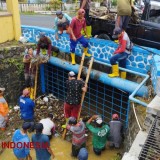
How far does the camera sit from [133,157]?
118 inches

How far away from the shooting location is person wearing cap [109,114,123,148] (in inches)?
229

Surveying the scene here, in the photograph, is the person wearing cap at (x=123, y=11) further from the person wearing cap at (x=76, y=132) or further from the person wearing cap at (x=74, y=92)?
the person wearing cap at (x=76, y=132)

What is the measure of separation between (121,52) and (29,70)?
322 cm

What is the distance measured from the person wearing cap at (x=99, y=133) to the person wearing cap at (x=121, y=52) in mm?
1270

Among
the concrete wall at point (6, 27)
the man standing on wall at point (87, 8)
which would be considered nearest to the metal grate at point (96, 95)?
the man standing on wall at point (87, 8)

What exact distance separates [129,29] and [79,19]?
5.31 feet

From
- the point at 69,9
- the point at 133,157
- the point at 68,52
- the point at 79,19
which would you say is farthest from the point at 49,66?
the point at 69,9

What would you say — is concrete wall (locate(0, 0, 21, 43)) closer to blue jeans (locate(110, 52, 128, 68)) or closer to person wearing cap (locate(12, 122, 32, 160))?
blue jeans (locate(110, 52, 128, 68))

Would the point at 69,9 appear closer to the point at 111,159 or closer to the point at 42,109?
the point at 42,109

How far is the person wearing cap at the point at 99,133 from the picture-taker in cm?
560

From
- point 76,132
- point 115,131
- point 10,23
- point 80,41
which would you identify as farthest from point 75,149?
point 10,23

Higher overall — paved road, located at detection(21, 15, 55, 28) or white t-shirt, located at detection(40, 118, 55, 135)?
paved road, located at detection(21, 15, 55, 28)

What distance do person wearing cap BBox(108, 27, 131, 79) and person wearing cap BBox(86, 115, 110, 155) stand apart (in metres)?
1.27

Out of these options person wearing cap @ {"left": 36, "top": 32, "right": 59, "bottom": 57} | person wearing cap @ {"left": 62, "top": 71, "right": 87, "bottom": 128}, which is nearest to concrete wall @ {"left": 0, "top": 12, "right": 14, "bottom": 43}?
person wearing cap @ {"left": 36, "top": 32, "right": 59, "bottom": 57}
